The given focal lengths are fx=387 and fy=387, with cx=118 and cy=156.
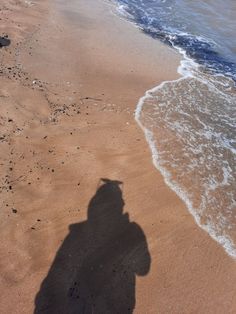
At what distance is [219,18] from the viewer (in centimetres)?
1400

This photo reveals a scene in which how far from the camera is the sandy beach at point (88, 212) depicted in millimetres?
4461

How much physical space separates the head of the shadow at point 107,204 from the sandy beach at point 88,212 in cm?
1

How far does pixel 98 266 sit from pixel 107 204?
3.33 feet

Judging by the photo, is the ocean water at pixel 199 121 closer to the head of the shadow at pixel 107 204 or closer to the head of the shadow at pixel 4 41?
the head of the shadow at pixel 107 204

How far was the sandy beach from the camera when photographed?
4.46 metres

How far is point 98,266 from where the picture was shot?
467 cm

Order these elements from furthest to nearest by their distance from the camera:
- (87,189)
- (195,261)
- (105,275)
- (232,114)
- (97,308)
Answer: (232,114) < (87,189) < (195,261) < (105,275) < (97,308)

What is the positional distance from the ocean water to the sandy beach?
254mm

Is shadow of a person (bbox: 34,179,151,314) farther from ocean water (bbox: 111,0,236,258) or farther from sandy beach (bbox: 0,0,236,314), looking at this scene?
ocean water (bbox: 111,0,236,258)

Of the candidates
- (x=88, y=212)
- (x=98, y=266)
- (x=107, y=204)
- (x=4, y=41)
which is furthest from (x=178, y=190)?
(x=4, y=41)

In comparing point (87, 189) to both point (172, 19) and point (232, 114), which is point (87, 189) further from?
point (172, 19)

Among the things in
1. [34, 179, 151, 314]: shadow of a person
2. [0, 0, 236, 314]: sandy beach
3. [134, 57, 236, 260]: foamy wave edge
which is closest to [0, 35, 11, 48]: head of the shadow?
[0, 0, 236, 314]: sandy beach

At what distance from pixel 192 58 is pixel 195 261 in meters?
7.34

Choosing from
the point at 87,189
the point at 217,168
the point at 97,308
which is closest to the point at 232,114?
the point at 217,168
